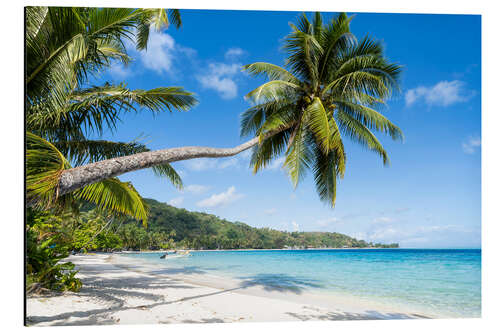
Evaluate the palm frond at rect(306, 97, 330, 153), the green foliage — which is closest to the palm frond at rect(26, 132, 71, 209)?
the green foliage

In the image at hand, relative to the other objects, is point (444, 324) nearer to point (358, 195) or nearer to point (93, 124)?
point (93, 124)

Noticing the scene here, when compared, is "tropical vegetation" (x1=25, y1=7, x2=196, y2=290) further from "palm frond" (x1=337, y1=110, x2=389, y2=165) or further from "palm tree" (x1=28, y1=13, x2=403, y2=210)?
"palm frond" (x1=337, y1=110, x2=389, y2=165)

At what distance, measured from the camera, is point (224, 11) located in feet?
11.6

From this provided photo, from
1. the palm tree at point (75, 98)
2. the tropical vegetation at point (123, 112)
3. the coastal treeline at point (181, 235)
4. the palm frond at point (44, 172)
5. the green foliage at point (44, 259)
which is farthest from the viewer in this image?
the coastal treeline at point (181, 235)

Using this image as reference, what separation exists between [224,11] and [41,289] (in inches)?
149

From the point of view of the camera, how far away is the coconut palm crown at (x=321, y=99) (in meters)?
4.15

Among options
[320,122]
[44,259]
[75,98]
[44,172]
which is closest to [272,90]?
[320,122]

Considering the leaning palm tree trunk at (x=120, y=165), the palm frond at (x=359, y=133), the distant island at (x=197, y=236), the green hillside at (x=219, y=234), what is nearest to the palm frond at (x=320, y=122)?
the palm frond at (x=359, y=133)

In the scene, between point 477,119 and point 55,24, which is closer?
point 55,24

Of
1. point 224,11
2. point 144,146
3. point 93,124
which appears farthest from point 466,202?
point 93,124

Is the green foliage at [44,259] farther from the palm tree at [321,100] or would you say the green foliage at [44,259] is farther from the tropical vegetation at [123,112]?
the palm tree at [321,100]

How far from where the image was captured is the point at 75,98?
3201 millimetres

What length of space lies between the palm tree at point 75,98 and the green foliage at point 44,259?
1.26 feet

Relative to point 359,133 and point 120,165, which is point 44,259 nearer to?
point 120,165
